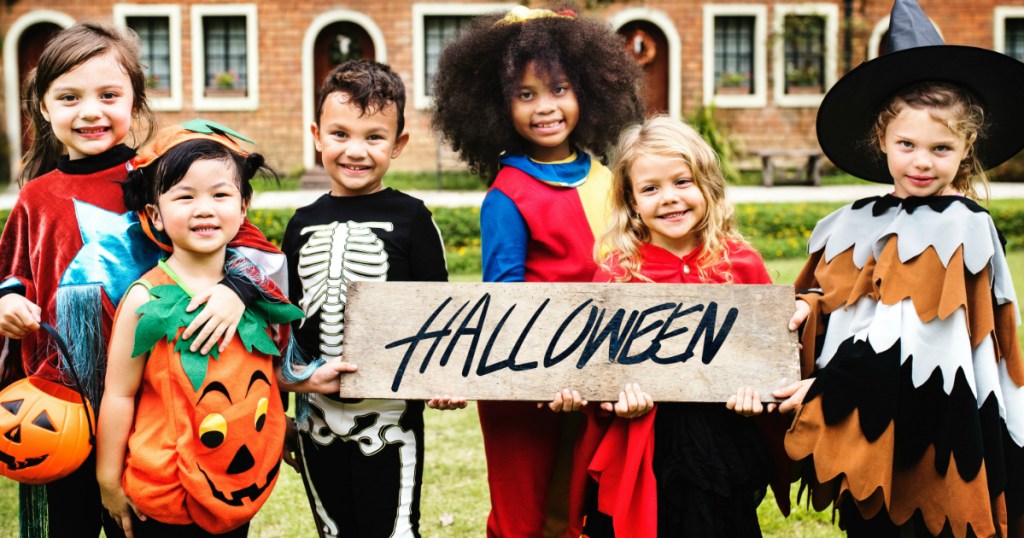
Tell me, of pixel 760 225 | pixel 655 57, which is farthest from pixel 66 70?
pixel 655 57

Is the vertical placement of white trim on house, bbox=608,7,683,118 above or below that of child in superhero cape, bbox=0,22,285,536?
above

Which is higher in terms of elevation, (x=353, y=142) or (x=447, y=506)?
(x=353, y=142)

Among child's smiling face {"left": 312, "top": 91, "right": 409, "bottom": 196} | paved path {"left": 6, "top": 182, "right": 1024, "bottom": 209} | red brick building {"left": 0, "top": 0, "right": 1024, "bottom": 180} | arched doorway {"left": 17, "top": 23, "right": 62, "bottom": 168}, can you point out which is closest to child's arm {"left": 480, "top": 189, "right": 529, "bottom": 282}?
child's smiling face {"left": 312, "top": 91, "right": 409, "bottom": 196}

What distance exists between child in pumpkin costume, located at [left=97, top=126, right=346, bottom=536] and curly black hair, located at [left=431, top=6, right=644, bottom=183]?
1.12 metres

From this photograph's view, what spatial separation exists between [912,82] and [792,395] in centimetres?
98

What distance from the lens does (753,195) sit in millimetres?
14867

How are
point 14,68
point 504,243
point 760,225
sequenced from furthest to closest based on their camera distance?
point 14,68
point 760,225
point 504,243

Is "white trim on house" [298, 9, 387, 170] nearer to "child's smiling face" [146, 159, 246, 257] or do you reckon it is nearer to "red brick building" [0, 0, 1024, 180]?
"red brick building" [0, 0, 1024, 180]

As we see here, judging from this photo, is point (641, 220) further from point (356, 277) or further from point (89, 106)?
point (89, 106)

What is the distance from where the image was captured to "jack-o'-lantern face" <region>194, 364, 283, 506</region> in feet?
8.00

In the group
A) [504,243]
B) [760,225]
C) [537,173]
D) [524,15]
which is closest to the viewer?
[504,243]

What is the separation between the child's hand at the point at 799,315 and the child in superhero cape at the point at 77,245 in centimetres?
153

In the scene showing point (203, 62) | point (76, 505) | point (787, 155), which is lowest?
point (76, 505)

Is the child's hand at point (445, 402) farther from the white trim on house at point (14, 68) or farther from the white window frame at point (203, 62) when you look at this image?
the white trim on house at point (14, 68)
